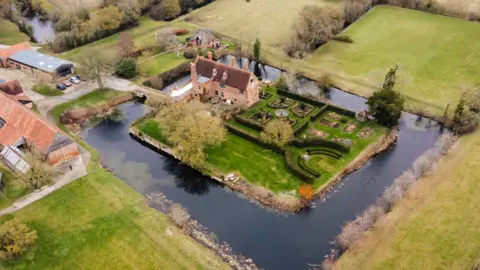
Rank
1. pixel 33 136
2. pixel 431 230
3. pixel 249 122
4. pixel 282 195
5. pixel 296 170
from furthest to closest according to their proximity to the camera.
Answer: pixel 249 122
pixel 33 136
pixel 296 170
pixel 282 195
pixel 431 230

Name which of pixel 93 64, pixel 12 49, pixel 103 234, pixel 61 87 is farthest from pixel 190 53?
pixel 103 234

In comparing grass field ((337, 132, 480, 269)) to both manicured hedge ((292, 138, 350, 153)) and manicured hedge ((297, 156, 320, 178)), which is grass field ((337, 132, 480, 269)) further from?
manicured hedge ((292, 138, 350, 153))

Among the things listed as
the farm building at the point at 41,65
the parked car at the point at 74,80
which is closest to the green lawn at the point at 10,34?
the farm building at the point at 41,65

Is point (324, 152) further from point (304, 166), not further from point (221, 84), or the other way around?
point (221, 84)

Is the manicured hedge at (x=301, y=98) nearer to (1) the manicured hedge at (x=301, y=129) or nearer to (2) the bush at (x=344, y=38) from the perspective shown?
(1) the manicured hedge at (x=301, y=129)

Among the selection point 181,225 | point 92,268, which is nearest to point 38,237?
point 92,268

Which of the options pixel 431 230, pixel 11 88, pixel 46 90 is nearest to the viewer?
pixel 431 230
